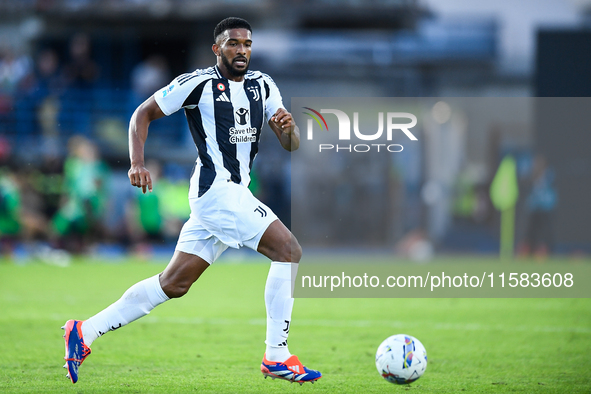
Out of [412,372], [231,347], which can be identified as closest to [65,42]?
[231,347]

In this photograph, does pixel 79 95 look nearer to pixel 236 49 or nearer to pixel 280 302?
pixel 236 49

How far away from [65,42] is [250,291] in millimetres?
16860

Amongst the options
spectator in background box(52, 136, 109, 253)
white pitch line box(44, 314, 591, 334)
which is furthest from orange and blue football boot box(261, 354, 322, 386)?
spectator in background box(52, 136, 109, 253)

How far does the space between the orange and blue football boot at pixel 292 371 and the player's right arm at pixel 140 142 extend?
1441 millimetres

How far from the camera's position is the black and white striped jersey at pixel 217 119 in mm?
4766

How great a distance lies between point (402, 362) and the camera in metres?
4.72

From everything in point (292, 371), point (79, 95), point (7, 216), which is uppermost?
point (79, 95)

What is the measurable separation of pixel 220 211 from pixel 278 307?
0.75 metres

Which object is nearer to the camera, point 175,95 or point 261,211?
point 175,95

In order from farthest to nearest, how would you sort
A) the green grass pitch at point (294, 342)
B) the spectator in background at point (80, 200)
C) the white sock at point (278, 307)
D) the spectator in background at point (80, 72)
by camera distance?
the spectator in background at point (80, 72) < the spectator in background at point (80, 200) < the green grass pitch at point (294, 342) < the white sock at point (278, 307)

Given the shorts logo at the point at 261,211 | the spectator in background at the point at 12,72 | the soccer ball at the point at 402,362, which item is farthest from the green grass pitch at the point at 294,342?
the spectator in background at the point at 12,72

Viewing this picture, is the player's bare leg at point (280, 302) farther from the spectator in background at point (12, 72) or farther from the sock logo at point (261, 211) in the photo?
the spectator in background at point (12, 72)

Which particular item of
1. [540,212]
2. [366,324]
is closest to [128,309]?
[366,324]

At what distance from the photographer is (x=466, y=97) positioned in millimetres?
22406
